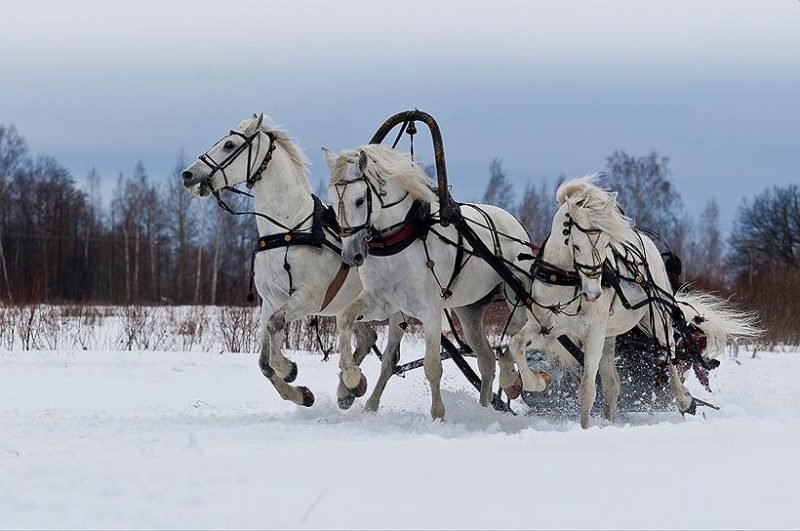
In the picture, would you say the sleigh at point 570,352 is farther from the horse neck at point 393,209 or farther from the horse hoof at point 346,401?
the horse hoof at point 346,401

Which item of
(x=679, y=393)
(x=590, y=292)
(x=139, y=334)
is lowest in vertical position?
(x=139, y=334)

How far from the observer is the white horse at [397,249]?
7.29 meters

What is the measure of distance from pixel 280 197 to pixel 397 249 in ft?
4.11

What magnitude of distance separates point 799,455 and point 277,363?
12.7 ft

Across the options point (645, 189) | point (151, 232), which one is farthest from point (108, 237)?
point (645, 189)

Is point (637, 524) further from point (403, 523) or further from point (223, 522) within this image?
point (223, 522)

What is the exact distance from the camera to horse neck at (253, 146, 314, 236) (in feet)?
26.6

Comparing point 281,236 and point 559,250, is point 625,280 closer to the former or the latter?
point 559,250

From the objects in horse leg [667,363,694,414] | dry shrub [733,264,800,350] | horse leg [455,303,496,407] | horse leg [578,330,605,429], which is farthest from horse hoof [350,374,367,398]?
dry shrub [733,264,800,350]

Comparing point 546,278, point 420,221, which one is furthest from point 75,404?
point 546,278

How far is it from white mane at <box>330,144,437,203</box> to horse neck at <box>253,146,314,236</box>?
2.67 ft

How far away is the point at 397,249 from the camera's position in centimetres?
746

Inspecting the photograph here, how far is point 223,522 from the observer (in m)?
3.88

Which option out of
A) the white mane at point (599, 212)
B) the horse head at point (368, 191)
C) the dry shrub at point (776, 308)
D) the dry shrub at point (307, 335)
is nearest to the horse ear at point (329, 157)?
the horse head at point (368, 191)
